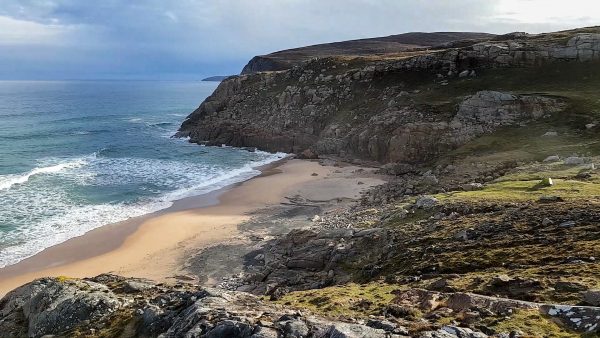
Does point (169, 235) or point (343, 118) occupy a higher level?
point (343, 118)

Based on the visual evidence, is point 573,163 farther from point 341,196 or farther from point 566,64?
point 566,64

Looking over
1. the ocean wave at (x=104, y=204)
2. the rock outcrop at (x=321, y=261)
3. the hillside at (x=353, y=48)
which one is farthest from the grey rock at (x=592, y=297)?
the hillside at (x=353, y=48)

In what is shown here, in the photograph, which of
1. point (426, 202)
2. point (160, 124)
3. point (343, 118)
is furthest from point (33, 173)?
point (160, 124)

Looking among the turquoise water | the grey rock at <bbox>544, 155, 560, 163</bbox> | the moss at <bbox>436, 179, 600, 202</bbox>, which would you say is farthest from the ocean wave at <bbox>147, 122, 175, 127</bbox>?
the moss at <bbox>436, 179, 600, 202</bbox>

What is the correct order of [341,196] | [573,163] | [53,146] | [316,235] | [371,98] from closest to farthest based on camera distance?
[316,235]
[573,163]
[341,196]
[371,98]
[53,146]

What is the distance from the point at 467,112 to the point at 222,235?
3020 centimetres

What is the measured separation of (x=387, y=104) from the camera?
57656 millimetres

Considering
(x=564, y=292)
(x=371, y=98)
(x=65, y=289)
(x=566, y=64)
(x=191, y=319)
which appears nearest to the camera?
(x=191, y=319)

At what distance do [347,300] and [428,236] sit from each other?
762 cm

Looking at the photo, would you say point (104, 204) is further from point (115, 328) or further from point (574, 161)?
point (574, 161)

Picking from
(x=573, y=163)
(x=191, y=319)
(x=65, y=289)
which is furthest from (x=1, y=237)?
(x=573, y=163)

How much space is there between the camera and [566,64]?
173ft

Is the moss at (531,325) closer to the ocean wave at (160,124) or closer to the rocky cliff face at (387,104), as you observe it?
the rocky cliff face at (387,104)

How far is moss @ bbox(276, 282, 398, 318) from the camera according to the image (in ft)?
40.6
